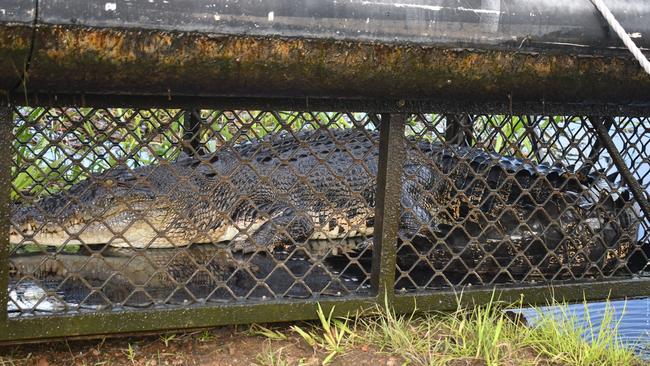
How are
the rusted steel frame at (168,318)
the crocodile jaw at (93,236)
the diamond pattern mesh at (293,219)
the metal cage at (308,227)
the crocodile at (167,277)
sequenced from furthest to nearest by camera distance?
the crocodile jaw at (93,236) < the crocodile at (167,277) < the diamond pattern mesh at (293,219) < the metal cage at (308,227) < the rusted steel frame at (168,318)

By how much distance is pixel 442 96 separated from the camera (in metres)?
2.06

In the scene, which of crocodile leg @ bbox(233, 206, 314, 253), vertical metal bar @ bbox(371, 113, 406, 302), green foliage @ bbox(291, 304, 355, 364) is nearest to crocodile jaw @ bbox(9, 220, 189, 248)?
crocodile leg @ bbox(233, 206, 314, 253)

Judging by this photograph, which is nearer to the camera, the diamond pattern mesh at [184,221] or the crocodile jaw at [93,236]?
the diamond pattern mesh at [184,221]

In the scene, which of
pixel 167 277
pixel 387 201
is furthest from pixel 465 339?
pixel 167 277

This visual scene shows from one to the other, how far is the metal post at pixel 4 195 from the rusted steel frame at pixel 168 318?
0.27 ft

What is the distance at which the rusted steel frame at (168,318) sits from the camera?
1984 millimetres

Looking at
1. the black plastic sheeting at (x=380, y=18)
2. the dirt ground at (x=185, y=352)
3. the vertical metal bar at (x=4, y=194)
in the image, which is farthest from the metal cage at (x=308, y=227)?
the black plastic sheeting at (x=380, y=18)

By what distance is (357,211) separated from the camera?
148 inches

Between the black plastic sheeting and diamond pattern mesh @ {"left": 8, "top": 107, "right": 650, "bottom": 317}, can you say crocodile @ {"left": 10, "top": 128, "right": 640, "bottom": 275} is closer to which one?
diamond pattern mesh @ {"left": 8, "top": 107, "right": 650, "bottom": 317}

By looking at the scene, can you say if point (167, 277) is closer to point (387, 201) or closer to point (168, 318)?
point (168, 318)

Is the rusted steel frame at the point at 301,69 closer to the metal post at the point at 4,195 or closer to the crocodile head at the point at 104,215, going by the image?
the metal post at the point at 4,195

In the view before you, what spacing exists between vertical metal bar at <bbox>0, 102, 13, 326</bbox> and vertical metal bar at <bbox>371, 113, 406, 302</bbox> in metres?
1.02

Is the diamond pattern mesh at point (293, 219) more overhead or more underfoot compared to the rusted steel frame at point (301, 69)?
more underfoot

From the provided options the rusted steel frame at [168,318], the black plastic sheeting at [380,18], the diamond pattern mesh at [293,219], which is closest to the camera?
the black plastic sheeting at [380,18]
